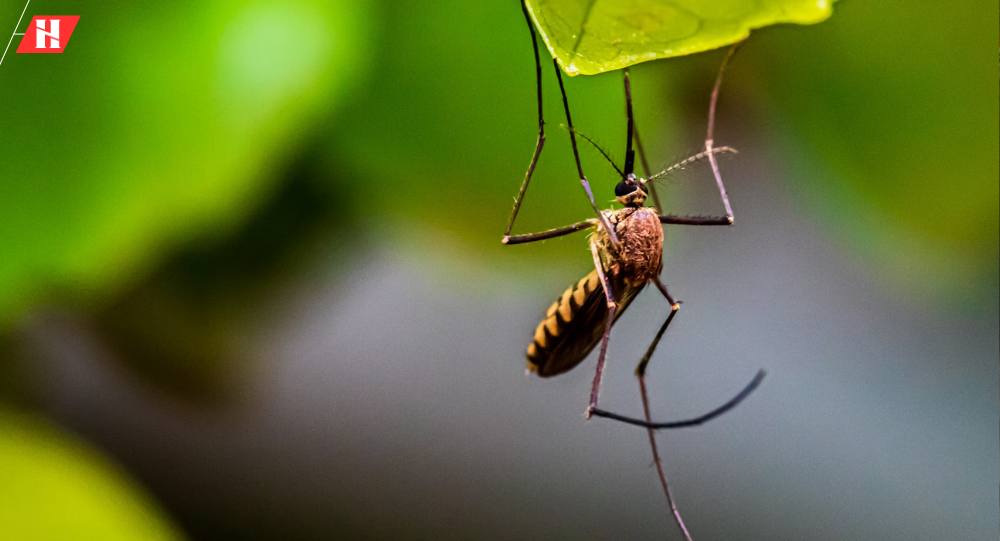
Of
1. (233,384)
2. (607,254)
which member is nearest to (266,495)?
(233,384)


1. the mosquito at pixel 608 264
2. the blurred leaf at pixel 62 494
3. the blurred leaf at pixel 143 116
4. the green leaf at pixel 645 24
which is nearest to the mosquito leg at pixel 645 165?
the mosquito at pixel 608 264

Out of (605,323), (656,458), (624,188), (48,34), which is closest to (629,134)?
(624,188)

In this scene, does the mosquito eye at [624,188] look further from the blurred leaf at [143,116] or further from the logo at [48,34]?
the logo at [48,34]

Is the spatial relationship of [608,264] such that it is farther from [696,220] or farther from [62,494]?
Result: [62,494]

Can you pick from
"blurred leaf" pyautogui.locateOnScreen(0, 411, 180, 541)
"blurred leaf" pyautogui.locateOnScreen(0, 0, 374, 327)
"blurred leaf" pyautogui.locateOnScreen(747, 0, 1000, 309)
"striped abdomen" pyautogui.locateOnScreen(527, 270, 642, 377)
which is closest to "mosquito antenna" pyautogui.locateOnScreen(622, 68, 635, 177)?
"striped abdomen" pyautogui.locateOnScreen(527, 270, 642, 377)

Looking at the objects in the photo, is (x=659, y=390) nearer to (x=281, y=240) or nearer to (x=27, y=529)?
(x=281, y=240)
